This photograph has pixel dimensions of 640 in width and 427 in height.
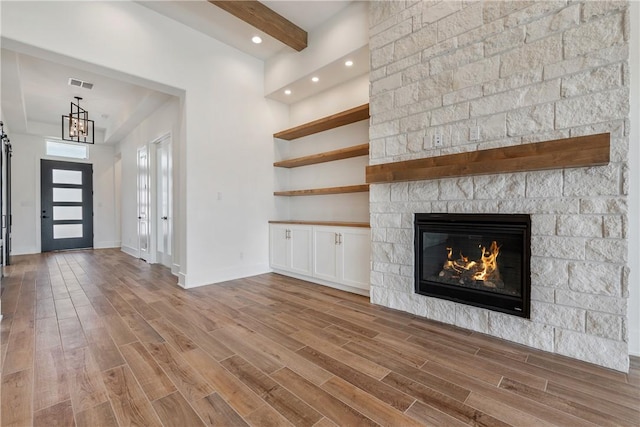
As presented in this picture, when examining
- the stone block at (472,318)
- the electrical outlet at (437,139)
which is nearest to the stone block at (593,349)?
the stone block at (472,318)

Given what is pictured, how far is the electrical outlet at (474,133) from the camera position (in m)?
2.36

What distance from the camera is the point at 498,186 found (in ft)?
7.43

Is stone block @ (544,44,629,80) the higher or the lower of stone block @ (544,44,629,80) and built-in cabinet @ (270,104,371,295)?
the higher

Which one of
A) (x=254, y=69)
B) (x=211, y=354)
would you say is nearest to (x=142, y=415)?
(x=211, y=354)

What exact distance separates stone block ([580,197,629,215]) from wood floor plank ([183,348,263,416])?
7.95ft

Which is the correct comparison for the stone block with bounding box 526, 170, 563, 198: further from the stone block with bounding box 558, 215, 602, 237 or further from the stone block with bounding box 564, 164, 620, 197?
the stone block with bounding box 558, 215, 602, 237

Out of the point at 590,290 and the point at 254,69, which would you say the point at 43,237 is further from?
the point at 590,290

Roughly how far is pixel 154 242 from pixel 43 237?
3997mm

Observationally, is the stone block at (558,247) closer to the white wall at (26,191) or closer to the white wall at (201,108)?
the white wall at (201,108)

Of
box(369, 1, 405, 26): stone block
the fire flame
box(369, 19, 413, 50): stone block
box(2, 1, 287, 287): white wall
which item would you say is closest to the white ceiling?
box(2, 1, 287, 287): white wall

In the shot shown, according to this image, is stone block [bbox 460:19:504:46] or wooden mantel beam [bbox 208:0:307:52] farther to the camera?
wooden mantel beam [bbox 208:0:307:52]

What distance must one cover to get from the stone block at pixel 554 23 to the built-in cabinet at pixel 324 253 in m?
2.23

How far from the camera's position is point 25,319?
8.80 feet

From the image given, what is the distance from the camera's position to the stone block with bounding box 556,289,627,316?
1.81 meters
